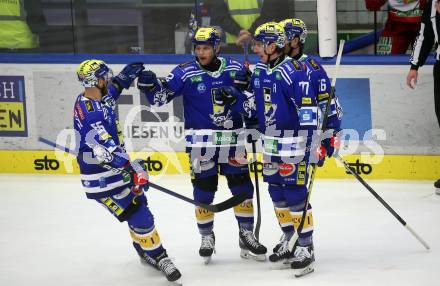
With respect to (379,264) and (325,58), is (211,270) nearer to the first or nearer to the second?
(379,264)

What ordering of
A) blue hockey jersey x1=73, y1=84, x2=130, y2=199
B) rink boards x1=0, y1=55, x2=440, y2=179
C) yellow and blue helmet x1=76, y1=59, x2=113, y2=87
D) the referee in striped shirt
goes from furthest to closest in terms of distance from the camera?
rink boards x1=0, y1=55, x2=440, y2=179, the referee in striped shirt, yellow and blue helmet x1=76, y1=59, x2=113, y2=87, blue hockey jersey x1=73, y1=84, x2=130, y2=199

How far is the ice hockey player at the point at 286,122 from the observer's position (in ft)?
19.1

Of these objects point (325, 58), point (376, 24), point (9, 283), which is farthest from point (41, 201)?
point (376, 24)

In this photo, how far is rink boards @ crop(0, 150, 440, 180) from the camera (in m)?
8.19

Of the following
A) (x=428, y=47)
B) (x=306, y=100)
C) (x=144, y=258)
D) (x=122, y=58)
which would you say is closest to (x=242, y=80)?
(x=306, y=100)

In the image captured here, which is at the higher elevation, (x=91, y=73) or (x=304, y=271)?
(x=91, y=73)

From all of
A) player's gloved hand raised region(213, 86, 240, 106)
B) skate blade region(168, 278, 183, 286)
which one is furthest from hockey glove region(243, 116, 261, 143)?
skate blade region(168, 278, 183, 286)

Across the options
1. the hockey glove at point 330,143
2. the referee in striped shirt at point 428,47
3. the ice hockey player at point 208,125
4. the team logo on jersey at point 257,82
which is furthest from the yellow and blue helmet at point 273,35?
the referee in striped shirt at point 428,47

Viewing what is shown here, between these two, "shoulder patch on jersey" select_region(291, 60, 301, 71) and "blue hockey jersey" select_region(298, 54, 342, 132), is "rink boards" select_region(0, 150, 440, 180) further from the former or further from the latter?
"shoulder patch on jersey" select_region(291, 60, 301, 71)

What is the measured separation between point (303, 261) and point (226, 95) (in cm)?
108

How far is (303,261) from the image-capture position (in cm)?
592

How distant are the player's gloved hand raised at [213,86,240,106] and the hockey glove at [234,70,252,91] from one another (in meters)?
0.07

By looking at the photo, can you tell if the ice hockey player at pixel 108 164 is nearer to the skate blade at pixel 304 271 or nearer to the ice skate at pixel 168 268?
the ice skate at pixel 168 268

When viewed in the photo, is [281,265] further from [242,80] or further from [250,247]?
[242,80]
